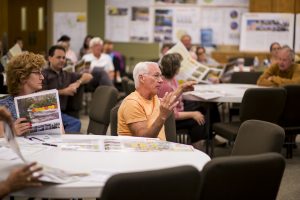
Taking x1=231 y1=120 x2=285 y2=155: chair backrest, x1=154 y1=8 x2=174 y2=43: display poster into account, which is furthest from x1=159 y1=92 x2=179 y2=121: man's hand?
x1=154 y1=8 x2=174 y2=43: display poster

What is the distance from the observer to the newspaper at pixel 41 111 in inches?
127

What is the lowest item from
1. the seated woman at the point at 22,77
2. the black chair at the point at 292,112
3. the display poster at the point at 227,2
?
the black chair at the point at 292,112

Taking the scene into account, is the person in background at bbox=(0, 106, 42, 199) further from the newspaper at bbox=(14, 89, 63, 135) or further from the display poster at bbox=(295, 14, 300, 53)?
the display poster at bbox=(295, 14, 300, 53)

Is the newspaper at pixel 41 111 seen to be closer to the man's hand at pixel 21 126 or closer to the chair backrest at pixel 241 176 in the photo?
the man's hand at pixel 21 126

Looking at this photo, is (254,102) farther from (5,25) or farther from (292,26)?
(5,25)

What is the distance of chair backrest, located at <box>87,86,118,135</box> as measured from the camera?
483cm

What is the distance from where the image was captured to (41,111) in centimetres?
329

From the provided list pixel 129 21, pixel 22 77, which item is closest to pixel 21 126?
pixel 22 77

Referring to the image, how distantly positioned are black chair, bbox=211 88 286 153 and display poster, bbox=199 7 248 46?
6856mm

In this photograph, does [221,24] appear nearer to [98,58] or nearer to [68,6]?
[68,6]

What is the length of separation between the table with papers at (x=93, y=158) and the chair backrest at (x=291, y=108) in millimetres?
2645

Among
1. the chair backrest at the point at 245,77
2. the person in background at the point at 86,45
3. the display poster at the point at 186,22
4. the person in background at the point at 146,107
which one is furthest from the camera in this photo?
the display poster at the point at 186,22

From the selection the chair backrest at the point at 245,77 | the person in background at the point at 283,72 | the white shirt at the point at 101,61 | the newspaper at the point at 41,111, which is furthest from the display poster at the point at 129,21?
the newspaper at the point at 41,111

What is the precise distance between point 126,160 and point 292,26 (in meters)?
9.39
